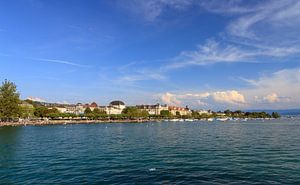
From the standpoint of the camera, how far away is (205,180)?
27.9m

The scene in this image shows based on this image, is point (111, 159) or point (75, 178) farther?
point (111, 159)

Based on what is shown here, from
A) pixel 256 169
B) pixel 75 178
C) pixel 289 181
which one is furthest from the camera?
pixel 256 169

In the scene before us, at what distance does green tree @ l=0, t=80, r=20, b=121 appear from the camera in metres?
155

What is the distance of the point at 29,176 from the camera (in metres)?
31.0

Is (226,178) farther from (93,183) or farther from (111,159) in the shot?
(111,159)

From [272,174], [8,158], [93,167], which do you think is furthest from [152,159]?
[8,158]

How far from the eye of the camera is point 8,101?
156m

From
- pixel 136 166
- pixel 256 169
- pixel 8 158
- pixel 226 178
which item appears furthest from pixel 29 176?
pixel 256 169

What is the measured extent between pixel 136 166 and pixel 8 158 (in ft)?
60.8

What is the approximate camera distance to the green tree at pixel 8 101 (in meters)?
155

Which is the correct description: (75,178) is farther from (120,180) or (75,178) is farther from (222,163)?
(222,163)

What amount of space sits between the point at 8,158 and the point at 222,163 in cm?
2706

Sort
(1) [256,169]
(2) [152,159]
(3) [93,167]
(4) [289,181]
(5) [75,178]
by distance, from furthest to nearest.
A: (2) [152,159] < (3) [93,167] < (1) [256,169] < (5) [75,178] < (4) [289,181]

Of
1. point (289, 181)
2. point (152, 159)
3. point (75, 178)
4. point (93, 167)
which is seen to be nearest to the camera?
point (289, 181)
